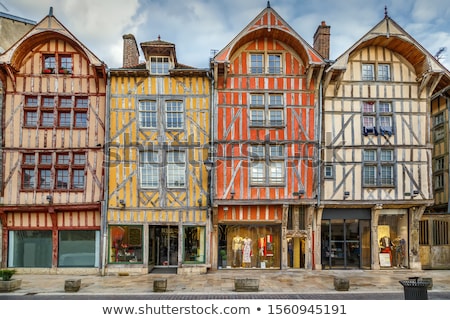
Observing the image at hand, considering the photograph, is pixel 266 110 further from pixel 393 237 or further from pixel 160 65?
pixel 393 237

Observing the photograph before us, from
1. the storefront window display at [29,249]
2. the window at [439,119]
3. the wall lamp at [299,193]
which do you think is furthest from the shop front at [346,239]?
the storefront window display at [29,249]

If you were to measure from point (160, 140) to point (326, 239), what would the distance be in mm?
8154

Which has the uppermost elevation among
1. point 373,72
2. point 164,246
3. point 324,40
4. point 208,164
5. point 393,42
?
point 324,40

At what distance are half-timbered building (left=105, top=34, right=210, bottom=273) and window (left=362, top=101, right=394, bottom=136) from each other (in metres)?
6.68

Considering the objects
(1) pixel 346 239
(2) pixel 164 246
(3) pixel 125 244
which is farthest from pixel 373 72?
(3) pixel 125 244

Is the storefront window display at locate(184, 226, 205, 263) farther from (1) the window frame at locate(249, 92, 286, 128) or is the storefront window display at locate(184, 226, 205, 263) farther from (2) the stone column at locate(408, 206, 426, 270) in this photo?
(2) the stone column at locate(408, 206, 426, 270)

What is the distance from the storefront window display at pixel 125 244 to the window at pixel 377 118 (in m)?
10.4

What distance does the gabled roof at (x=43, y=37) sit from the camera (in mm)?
16578

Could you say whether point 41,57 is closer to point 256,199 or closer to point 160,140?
point 160,140

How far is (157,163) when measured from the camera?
17.2 meters

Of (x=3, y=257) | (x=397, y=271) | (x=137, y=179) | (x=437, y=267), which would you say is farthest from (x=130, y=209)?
(x=437, y=267)

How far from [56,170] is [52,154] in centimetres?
68

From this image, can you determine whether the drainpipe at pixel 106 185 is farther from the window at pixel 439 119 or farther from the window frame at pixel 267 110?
the window at pixel 439 119

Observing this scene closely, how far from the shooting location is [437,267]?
1791 cm
